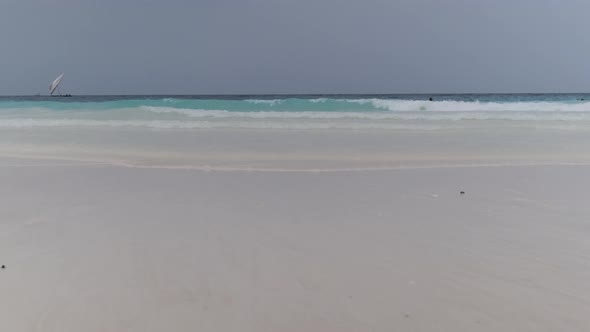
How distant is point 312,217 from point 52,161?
16.0 ft

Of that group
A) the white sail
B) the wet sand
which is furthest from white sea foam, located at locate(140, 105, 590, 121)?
the white sail

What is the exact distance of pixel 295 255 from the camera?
306 centimetres

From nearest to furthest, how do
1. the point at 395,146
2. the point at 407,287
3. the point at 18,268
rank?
the point at 407,287 < the point at 18,268 < the point at 395,146

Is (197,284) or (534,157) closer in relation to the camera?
(197,284)

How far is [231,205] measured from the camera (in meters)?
4.36

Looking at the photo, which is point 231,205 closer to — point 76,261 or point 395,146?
point 76,261

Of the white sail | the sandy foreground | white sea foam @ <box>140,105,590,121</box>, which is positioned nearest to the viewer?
the sandy foreground

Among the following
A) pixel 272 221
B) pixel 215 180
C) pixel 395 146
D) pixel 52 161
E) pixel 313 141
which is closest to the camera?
pixel 272 221

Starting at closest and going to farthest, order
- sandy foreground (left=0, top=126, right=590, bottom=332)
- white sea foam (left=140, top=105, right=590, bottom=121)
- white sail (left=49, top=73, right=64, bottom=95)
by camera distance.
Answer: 1. sandy foreground (left=0, top=126, right=590, bottom=332)
2. white sea foam (left=140, top=105, right=590, bottom=121)
3. white sail (left=49, top=73, right=64, bottom=95)

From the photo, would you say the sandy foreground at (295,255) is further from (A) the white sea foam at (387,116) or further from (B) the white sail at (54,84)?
(B) the white sail at (54,84)

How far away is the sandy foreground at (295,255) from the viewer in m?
2.30

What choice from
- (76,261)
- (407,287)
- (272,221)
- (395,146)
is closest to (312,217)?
(272,221)

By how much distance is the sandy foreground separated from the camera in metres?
2.30

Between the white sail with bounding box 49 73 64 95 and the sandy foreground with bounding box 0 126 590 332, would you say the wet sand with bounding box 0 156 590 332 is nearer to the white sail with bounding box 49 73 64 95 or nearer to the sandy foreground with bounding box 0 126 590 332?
the sandy foreground with bounding box 0 126 590 332
